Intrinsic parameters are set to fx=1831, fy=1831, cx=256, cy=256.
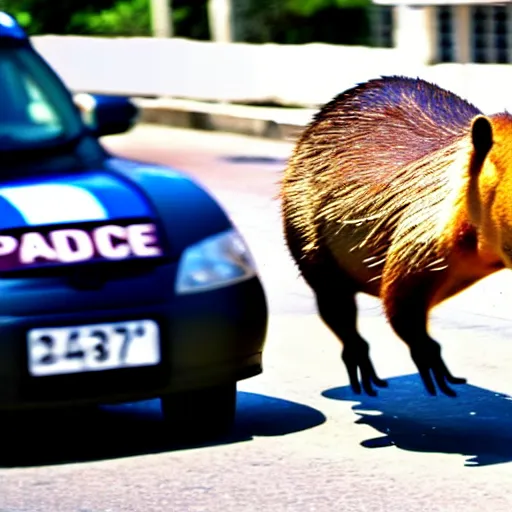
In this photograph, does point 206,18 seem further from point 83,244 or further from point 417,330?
point 83,244

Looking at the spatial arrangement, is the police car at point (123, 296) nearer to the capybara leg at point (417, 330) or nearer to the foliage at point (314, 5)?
the capybara leg at point (417, 330)

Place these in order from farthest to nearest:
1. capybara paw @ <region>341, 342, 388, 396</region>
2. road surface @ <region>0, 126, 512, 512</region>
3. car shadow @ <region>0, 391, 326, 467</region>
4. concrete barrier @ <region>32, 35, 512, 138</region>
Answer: concrete barrier @ <region>32, 35, 512, 138</region> < capybara paw @ <region>341, 342, 388, 396</region> < car shadow @ <region>0, 391, 326, 467</region> < road surface @ <region>0, 126, 512, 512</region>

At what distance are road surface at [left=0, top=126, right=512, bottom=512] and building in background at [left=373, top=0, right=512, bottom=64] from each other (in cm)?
1116

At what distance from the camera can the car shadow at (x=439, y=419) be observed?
6.64 meters

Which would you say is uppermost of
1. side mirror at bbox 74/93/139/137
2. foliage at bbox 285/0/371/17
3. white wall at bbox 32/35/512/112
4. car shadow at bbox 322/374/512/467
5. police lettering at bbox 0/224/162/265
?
side mirror at bbox 74/93/139/137

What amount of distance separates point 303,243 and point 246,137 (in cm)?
1356

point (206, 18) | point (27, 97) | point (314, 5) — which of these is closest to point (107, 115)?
point (27, 97)

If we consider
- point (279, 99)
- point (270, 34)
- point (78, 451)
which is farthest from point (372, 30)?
point (78, 451)

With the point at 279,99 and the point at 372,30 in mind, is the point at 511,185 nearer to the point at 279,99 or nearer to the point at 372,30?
the point at 279,99

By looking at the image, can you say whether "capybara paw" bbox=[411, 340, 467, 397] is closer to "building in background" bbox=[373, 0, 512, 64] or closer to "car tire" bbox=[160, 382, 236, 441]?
"car tire" bbox=[160, 382, 236, 441]

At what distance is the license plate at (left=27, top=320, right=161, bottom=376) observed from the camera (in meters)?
6.17

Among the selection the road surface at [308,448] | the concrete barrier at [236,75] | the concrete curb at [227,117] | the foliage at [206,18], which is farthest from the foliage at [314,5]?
the road surface at [308,448]

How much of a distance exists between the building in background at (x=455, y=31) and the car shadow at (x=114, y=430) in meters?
13.0

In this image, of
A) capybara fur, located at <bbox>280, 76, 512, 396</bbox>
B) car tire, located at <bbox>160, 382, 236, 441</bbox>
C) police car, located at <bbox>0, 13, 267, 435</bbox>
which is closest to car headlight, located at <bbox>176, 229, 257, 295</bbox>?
police car, located at <bbox>0, 13, 267, 435</bbox>
